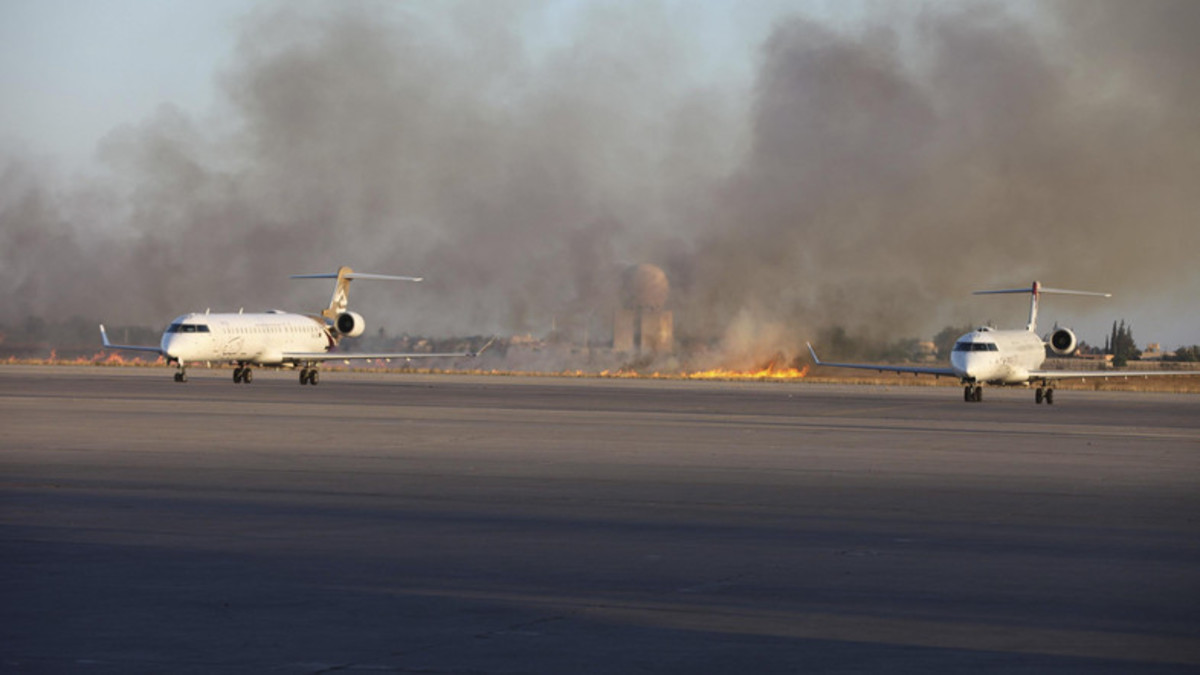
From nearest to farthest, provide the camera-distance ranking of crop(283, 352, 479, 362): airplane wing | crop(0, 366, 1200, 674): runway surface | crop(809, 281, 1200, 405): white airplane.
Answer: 1. crop(0, 366, 1200, 674): runway surface
2. crop(809, 281, 1200, 405): white airplane
3. crop(283, 352, 479, 362): airplane wing

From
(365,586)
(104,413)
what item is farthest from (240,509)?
(104,413)

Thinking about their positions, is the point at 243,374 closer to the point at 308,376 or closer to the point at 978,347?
the point at 308,376

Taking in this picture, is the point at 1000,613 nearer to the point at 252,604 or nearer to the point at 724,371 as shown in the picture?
the point at 252,604

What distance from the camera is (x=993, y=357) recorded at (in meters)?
62.4

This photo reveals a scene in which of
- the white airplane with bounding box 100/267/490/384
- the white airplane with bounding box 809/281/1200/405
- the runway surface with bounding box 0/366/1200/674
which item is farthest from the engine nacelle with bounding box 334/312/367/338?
the runway surface with bounding box 0/366/1200/674

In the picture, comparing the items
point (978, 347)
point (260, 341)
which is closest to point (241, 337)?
point (260, 341)

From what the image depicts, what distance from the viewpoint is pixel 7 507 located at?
16438 millimetres

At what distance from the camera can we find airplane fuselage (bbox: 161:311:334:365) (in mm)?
65812

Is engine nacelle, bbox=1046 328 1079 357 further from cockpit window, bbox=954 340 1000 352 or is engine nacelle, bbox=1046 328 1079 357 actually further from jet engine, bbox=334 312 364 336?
jet engine, bbox=334 312 364 336

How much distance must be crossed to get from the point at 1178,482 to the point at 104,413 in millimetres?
27598

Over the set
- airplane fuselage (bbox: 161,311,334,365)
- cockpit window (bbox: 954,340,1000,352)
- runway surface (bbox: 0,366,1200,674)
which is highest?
cockpit window (bbox: 954,340,1000,352)

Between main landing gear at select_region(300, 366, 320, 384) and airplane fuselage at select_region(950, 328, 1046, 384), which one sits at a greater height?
airplane fuselage at select_region(950, 328, 1046, 384)

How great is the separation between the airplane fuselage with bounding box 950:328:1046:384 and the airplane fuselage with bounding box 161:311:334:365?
33.1 metres

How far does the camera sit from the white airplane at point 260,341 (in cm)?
6606
